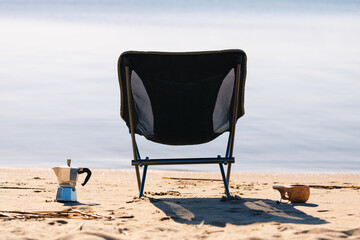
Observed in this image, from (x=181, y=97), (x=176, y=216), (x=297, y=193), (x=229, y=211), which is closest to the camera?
(x=176, y=216)

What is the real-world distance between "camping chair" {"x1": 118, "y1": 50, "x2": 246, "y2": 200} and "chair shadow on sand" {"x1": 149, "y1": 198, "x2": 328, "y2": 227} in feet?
1.25

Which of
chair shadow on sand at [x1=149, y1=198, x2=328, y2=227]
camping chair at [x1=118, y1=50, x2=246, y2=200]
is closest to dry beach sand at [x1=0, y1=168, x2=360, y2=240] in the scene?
chair shadow on sand at [x1=149, y1=198, x2=328, y2=227]

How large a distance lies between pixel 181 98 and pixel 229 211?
4.68 ft

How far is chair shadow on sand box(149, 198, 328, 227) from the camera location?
131 inches

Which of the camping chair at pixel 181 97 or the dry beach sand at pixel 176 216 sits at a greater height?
the camping chair at pixel 181 97

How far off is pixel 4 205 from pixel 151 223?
4.61 feet

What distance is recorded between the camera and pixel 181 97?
187 inches

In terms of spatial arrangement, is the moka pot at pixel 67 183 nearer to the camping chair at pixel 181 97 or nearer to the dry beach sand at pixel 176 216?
the dry beach sand at pixel 176 216

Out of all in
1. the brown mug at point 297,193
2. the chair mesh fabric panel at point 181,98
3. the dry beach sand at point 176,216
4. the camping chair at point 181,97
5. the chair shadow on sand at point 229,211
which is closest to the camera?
the dry beach sand at point 176,216

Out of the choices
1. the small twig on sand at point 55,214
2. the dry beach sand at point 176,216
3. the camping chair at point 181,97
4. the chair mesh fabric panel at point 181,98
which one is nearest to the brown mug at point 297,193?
the dry beach sand at point 176,216

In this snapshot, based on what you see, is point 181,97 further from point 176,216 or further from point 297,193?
point 176,216

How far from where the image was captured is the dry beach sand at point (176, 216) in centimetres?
285

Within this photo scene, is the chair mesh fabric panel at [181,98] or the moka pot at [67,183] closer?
the moka pot at [67,183]

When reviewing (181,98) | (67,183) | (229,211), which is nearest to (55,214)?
(67,183)
